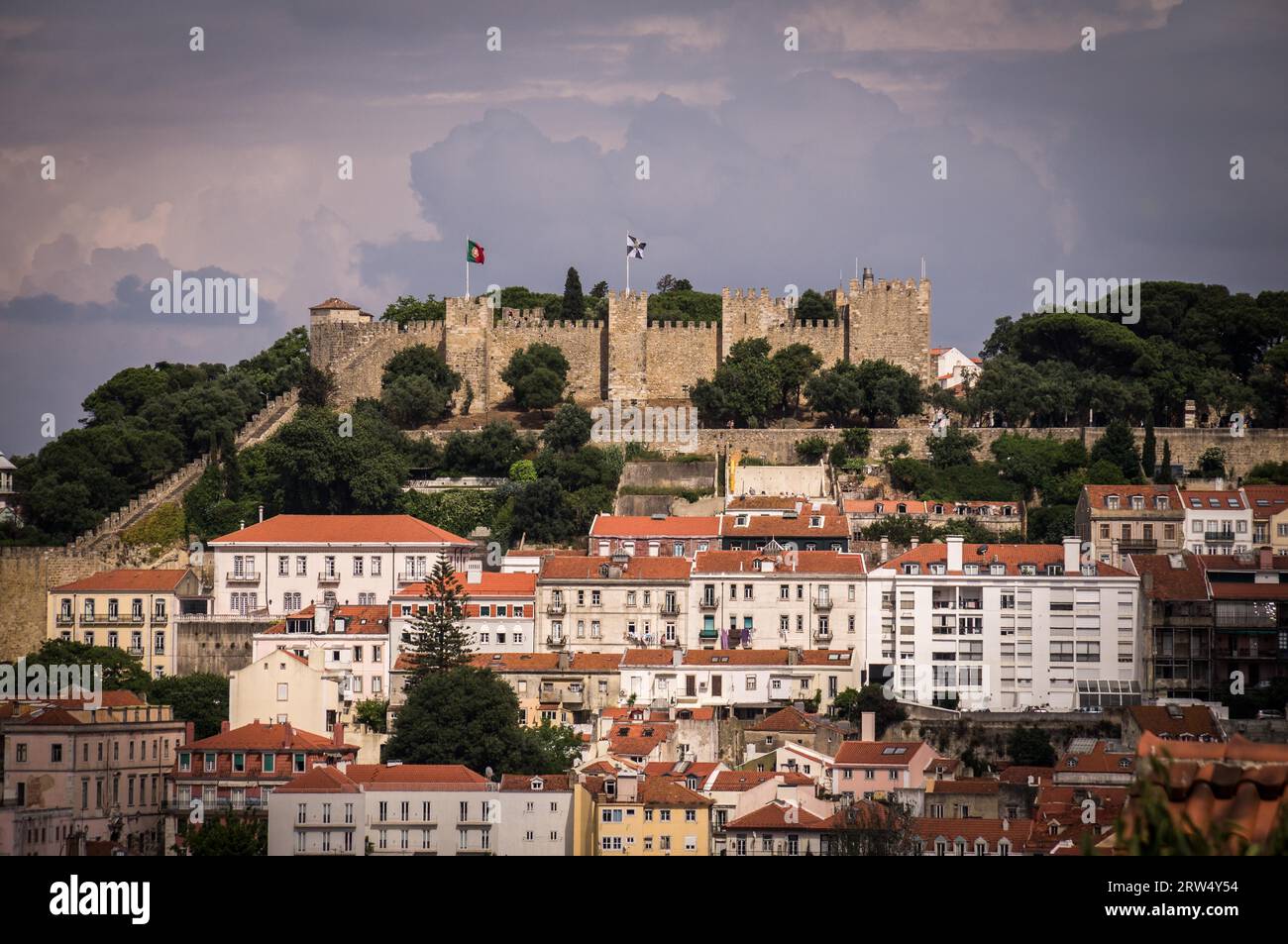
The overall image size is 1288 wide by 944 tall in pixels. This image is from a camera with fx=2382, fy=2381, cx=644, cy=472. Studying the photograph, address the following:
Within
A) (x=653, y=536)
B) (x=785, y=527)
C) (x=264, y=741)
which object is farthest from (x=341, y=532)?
(x=264, y=741)

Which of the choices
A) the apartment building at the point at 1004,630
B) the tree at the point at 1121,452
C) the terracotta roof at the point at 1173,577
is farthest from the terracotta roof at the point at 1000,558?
the tree at the point at 1121,452

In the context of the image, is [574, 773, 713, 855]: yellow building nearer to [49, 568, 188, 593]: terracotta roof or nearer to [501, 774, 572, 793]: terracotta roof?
[501, 774, 572, 793]: terracotta roof

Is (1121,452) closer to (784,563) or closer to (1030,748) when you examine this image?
(784,563)

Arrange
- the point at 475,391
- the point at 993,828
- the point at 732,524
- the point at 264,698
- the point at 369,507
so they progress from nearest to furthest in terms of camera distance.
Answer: the point at 993,828 < the point at 264,698 < the point at 732,524 < the point at 369,507 < the point at 475,391

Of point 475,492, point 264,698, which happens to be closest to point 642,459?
point 475,492

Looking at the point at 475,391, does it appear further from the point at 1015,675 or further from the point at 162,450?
the point at 1015,675

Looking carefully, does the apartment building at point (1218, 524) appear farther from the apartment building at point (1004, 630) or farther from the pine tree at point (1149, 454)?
the pine tree at point (1149, 454)

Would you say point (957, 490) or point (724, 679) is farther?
point (957, 490)

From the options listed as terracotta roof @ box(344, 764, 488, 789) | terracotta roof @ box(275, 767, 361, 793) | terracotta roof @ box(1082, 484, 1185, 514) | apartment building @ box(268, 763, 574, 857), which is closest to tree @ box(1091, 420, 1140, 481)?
terracotta roof @ box(1082, 484, 1185, 514)
